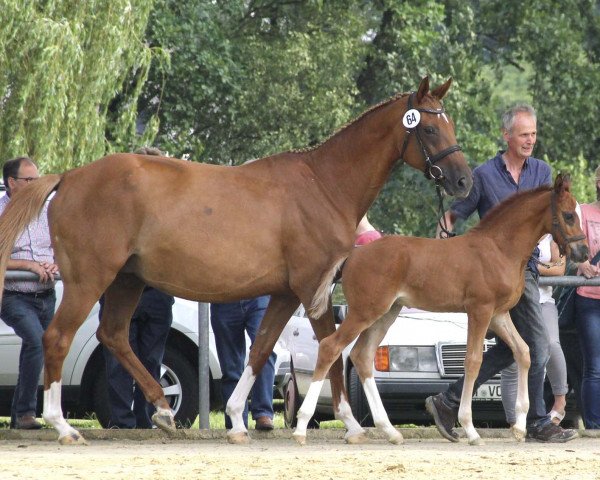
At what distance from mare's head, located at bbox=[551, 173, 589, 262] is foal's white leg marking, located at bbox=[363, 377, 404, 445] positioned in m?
1.62

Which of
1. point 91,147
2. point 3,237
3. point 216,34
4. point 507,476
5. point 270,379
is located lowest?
point 507,476

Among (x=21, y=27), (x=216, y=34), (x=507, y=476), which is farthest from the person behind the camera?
(x=216, y=34)

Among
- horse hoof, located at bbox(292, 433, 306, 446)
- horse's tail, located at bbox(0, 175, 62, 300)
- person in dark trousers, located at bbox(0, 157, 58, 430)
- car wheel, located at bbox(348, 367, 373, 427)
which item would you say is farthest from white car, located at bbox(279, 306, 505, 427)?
horse's tail, located at bbox(0, 175, 62, 300)

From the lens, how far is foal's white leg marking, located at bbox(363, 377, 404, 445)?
31.2 ft

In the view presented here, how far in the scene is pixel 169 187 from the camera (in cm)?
952

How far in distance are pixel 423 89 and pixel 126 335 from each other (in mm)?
2699

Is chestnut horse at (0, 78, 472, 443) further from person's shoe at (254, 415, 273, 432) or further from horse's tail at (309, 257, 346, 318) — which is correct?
person's shoe at (254, 415, 273, 432)

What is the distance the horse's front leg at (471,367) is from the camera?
9.44 meters

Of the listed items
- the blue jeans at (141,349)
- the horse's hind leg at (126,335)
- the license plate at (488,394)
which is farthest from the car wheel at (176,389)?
the license plate at (488,394)

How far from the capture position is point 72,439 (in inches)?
372

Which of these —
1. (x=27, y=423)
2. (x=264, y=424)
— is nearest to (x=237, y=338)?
(x=264, y=424)

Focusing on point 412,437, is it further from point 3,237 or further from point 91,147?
point 91,147

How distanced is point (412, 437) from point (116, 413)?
2265 mm

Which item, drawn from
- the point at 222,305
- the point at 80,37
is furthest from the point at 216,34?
the point at 222,305
